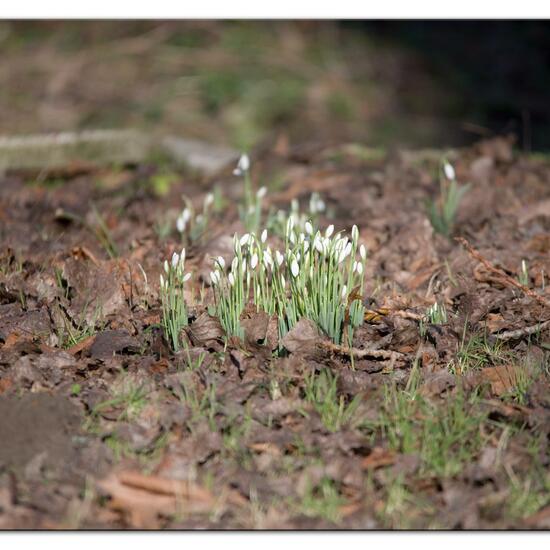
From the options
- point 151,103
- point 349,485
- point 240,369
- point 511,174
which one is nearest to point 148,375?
point 240,369

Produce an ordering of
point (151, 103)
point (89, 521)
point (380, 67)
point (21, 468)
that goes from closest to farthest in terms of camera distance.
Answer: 1. point (89, 521)
2. point (21, 468)
3. point (151, 103)
4. point (380, 67)

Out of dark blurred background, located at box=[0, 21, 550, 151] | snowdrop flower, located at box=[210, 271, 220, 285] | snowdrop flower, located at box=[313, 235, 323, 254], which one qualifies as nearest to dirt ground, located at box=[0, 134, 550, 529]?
snowdrop flower, located at box=[210, 271, 220, 285]

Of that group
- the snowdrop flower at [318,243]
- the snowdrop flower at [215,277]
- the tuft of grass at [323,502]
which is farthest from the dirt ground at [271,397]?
the snowdrop flower at [318,243]

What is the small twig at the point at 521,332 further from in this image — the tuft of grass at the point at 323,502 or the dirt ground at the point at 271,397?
the tuft of grass at the point at 323,502

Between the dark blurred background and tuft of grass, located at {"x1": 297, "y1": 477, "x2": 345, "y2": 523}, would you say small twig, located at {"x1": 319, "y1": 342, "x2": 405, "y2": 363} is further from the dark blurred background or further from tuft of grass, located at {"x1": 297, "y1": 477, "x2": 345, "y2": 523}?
the dark blurred background

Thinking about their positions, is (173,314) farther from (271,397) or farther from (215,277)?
(271,397)

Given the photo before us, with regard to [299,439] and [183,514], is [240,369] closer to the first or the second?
[299,439]

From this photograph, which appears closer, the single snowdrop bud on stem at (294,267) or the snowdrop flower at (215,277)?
the single snowdrop bud on stem at (294,267)
